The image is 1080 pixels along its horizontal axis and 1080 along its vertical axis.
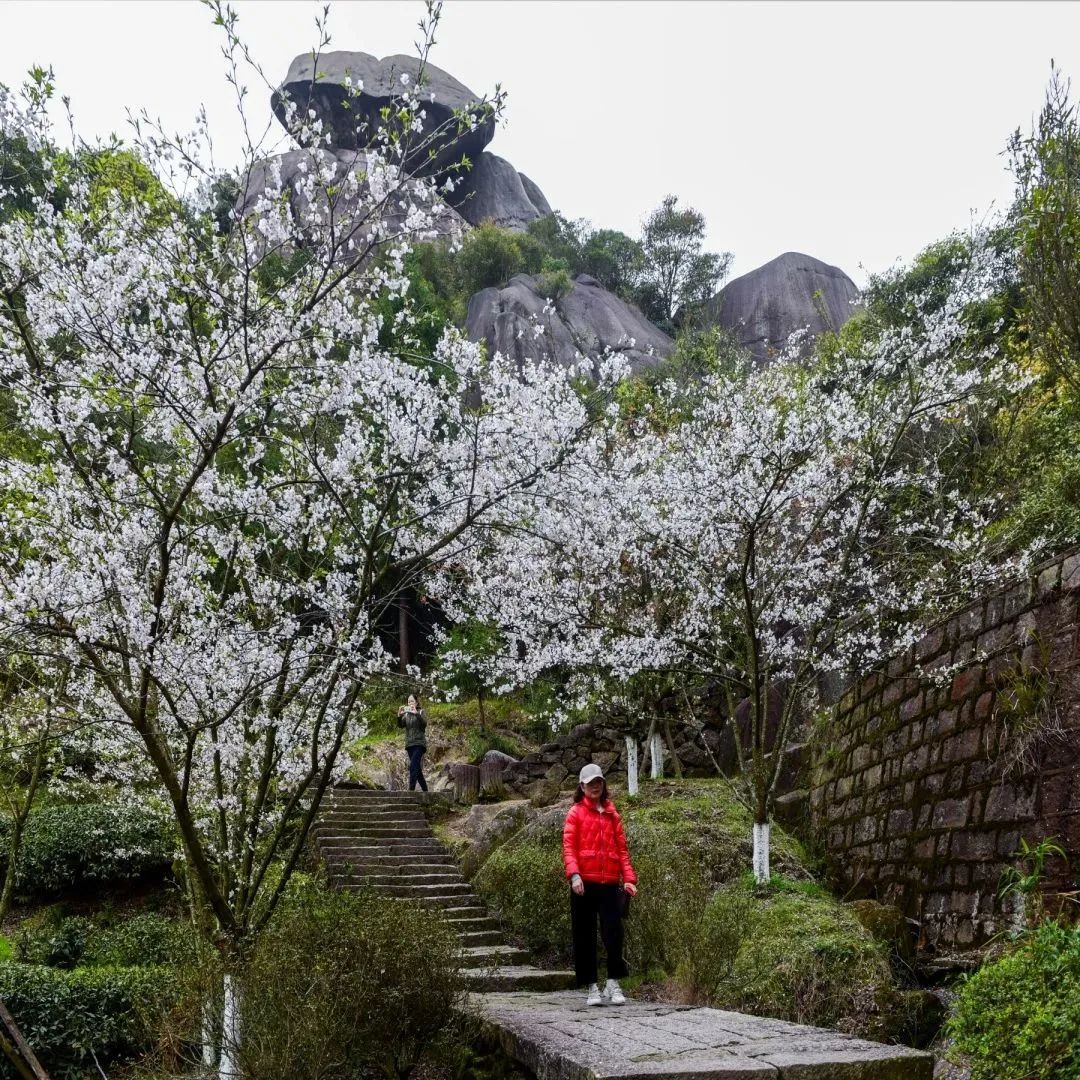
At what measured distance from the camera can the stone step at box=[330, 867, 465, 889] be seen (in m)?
11.0

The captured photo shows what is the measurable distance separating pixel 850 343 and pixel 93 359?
16288mm

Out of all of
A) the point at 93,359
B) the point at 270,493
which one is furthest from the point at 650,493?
the point at 93,359

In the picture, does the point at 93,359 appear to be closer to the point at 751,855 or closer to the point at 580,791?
the point at 580,791

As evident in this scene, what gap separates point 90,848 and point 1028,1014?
36.6ft

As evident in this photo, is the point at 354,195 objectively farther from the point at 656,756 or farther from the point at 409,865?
the point at 656,756

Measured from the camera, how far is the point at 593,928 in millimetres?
6332

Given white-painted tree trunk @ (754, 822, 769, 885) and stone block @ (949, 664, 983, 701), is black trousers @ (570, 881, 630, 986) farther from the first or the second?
stone block @ (949, 664, 983, 701)

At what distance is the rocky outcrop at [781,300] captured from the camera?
3278 centimetres

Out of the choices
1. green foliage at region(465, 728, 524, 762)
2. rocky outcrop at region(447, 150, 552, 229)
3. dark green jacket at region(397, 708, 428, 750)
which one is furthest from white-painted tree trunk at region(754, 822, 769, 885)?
rocky outcrop at region(447, 150, 552, 229)

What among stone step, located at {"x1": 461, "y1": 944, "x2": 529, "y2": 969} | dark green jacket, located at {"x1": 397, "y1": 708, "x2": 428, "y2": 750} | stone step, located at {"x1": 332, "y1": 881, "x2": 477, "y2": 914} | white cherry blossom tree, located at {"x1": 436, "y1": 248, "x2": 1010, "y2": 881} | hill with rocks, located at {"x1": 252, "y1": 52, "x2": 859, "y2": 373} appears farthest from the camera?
hill with rocks, located at {"x1": 252, "y1": 52, "x2": 859, "y2": 373}

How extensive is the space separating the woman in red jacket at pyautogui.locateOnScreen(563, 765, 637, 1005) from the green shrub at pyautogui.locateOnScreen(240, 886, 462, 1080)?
101cm

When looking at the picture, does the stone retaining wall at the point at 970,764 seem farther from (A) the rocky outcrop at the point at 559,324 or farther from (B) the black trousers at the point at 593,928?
(A) the rocky outcrop at the point at 559,324

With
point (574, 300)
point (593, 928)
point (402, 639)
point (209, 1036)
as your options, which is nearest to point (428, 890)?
point (593, 928)

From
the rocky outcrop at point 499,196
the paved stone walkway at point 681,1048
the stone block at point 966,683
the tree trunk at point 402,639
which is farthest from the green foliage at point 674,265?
the paved stone walkway at point 681,1048
